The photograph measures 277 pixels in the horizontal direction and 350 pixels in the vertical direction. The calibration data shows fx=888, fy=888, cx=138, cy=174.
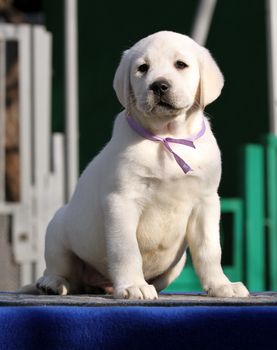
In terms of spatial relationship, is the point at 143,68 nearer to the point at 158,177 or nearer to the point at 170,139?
the point at 170,139

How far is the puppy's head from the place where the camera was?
136 inches

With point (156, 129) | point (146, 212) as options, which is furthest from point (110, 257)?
point (156, 129)

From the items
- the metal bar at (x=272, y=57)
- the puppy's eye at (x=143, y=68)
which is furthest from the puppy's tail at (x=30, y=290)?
the metal bar at (x=272, y=57)

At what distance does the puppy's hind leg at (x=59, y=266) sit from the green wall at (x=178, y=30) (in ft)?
17.0

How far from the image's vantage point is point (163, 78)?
346cm

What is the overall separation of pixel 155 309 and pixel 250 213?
4.02 meters

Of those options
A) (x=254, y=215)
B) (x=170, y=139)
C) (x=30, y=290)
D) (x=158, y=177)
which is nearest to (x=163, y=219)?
(x=158, y=177)

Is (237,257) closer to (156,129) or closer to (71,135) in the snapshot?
(71,135)

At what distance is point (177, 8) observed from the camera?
374 inches

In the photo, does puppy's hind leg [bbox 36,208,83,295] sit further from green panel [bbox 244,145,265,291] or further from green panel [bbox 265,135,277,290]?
green panel [bbox 265,135,277,290]

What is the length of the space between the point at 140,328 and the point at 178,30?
708 cm

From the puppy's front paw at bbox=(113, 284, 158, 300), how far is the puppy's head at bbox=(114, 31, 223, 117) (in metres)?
0.70

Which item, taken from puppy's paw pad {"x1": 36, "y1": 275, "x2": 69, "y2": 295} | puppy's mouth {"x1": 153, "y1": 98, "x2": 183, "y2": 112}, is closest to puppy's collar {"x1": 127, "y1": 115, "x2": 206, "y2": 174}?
puppy's mouth {"x1": 153, "y1": 98, "x2": 183, "y2": 112}

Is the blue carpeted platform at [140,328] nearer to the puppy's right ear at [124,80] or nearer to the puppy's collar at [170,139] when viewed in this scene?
the puppy's collar at [170,139]
